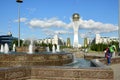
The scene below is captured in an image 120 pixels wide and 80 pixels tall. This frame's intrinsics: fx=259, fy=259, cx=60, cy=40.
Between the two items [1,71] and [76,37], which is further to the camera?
[76,37]

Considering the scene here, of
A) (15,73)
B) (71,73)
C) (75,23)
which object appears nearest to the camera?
(15,73)

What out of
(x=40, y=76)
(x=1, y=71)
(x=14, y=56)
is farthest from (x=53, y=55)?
(x=1, y=71)

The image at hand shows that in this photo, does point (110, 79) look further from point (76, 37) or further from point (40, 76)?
point (76, 37)

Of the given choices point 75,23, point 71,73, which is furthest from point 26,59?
point 75,23

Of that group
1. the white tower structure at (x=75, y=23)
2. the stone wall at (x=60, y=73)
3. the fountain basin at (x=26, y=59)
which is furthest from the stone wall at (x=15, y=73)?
the white tower structure at (x=75, y=23)

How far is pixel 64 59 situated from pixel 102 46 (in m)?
61.2

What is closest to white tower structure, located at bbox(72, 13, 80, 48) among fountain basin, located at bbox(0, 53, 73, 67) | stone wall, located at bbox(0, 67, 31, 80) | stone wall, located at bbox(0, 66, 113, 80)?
fountain basin, located at bbox(0, 53, 73, 67)

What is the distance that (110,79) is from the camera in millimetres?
9391

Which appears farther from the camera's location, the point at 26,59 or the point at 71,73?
the point at 26,59

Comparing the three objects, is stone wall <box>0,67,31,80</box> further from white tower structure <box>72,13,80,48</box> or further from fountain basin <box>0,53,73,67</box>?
white tower structure <box>72,13,80,48</box>

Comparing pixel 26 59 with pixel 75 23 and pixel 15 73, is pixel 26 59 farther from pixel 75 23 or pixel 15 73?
pixel 75 23

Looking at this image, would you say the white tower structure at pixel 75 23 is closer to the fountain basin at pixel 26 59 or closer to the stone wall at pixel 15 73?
the fountain basin at pixel 26 59

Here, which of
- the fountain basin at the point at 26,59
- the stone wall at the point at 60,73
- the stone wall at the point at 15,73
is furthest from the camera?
the fountain basin at the point at 26,59

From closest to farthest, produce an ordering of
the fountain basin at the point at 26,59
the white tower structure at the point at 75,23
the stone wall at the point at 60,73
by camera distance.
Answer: the stone wall at the point at 60,73 < the fountain basin at the point at 26,59 < the white tower structure at the point at 75,23
